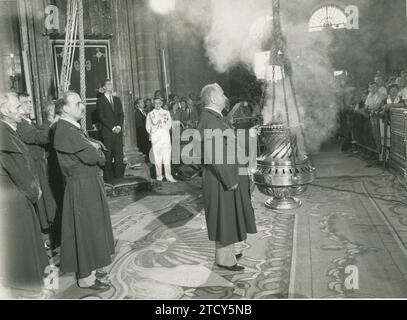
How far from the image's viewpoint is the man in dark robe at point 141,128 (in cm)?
1139

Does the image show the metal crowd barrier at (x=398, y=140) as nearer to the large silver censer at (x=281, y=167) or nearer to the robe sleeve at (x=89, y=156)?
the large silver censer at (x=281, y=167)

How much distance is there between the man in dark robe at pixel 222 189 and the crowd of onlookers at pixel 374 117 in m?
4.91

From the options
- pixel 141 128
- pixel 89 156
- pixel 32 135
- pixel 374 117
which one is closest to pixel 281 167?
pixel 89 156

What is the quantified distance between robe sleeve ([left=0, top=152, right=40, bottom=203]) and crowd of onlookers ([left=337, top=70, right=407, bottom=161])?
6377 mm

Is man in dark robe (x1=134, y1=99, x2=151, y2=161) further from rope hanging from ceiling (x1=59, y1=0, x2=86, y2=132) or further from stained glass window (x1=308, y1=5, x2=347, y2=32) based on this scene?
stained glass window (x1=308, y1=5, x2=347, y2=32)

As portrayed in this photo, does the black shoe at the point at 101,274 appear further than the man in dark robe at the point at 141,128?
No

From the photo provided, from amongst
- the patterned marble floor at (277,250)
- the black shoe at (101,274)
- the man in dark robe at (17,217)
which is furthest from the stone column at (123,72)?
the man in dark robe at (17,217)

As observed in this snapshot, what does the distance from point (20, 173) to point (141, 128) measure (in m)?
7.97

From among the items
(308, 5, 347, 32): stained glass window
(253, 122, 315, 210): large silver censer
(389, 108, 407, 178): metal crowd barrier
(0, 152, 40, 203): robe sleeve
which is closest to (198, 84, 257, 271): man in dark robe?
(0, 152, 40, 203): robe sleeve

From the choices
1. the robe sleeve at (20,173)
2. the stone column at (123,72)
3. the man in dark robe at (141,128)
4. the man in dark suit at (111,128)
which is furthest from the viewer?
the man in dark robe at (141,128)

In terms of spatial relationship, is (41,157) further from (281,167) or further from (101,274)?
(281,167)

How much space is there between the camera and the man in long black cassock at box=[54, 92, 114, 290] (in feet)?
12.1

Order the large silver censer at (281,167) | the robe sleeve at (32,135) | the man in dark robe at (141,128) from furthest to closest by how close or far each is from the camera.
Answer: the man in dark robe at (141,128) < the large silver censer at (281,167) < the robe sleeve at (32,135)

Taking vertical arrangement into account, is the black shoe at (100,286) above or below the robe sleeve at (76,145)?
below
